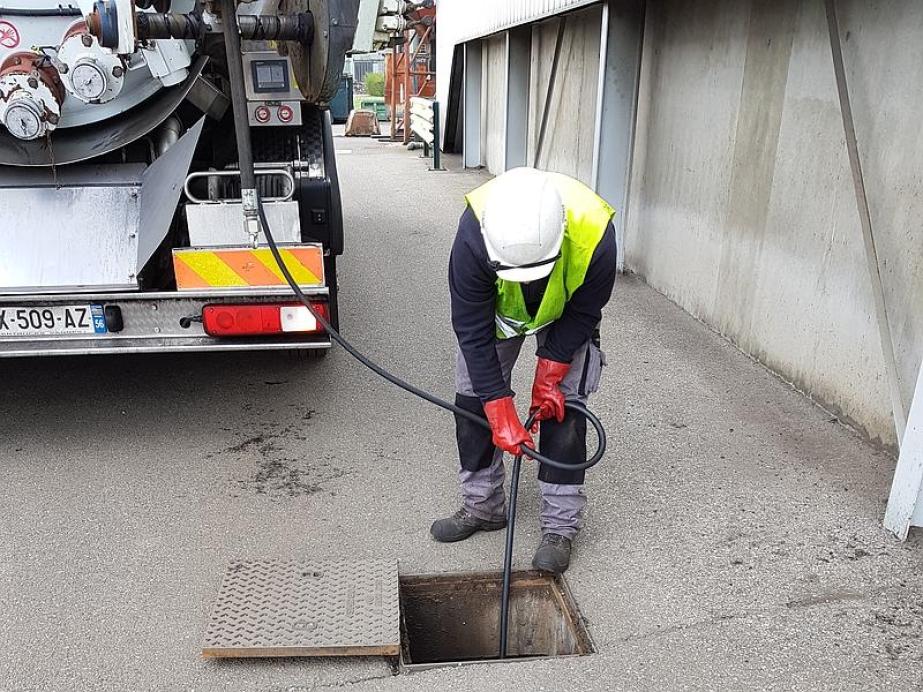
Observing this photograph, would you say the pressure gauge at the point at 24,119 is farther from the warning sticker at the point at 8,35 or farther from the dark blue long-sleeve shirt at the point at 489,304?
the dark blue long-sleeve shirt at the point at 489,304

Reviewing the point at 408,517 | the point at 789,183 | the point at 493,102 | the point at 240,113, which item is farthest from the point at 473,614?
the point at 493,102

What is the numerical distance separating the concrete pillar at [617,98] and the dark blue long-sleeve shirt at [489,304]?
430 cm

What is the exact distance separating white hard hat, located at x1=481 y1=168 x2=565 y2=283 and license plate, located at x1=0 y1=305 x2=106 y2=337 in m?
1.92

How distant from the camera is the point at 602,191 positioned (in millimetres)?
6953

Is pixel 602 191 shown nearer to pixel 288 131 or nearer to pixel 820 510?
pixel 288 131

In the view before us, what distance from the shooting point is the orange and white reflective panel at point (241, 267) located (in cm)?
342

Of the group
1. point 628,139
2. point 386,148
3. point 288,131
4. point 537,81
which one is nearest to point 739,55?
point 628,139

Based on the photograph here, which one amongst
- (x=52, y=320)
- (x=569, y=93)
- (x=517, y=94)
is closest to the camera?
(x=52, y=320)

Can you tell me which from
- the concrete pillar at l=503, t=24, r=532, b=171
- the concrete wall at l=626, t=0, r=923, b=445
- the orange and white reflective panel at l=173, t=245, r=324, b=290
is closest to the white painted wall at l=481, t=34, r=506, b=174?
the concrete pillar at l=503, t=24, r=532, b=171

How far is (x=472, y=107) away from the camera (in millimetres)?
14406

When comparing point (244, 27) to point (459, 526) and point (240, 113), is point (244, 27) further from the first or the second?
point (459, 526)

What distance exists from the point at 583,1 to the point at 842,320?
3595mm

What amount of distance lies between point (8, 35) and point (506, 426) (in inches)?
114

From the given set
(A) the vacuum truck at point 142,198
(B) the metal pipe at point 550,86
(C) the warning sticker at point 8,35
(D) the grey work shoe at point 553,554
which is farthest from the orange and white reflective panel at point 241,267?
(B) the metal pipe at point 550,86
